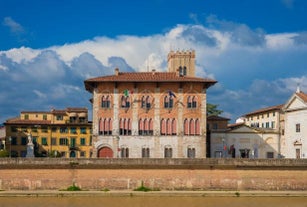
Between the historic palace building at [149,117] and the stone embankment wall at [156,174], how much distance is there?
11960 millimetres

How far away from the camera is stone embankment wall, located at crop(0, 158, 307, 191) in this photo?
42.1 metres

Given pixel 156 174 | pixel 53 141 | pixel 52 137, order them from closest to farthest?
1. pixel 156 174
2. pixel 53 141
3. pixel 52 137

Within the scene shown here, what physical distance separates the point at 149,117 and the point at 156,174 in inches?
529

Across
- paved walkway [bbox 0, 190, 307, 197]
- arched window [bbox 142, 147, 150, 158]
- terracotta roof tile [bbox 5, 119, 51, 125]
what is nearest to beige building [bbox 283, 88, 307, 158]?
paved walkway [bbox 0, 190, 307, 197]

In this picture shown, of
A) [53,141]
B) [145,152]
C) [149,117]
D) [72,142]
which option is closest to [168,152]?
[145,152]

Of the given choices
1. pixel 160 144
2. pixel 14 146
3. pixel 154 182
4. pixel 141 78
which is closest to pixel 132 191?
pixel 154 182

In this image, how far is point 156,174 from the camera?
42719mm

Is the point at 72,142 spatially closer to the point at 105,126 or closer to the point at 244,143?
the point at 105,126

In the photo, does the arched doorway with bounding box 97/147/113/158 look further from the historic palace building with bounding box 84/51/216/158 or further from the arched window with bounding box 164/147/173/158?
the arched window with bounding box 164/147/173/158

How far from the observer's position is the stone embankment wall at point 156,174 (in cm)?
4206

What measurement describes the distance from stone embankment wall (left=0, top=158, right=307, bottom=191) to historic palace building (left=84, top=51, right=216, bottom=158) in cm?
1196

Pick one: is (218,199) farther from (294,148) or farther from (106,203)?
(294,148)

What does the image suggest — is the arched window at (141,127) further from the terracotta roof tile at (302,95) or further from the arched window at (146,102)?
the terracotta roof tile at (302,95)

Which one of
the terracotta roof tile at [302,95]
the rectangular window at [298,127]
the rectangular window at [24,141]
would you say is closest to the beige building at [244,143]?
the rectangular window at [298,127]
